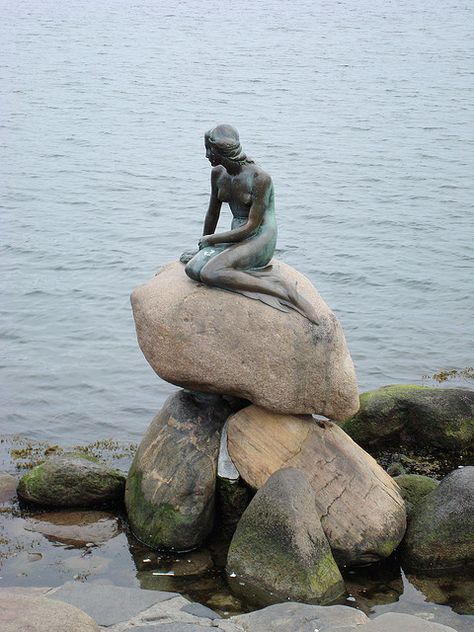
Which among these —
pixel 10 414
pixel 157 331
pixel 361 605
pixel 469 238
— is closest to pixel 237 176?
pixel 157 331

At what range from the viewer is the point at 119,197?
29.0 m

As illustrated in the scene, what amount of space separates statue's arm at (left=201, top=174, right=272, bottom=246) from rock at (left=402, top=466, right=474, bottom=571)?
358cm

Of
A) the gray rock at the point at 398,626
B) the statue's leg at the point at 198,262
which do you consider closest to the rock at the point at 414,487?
the gray rock at the point at 398,626

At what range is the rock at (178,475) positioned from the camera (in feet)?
40.9

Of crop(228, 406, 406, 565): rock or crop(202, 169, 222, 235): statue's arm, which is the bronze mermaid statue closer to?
crop(202, 169, 222, 235): statue's arm

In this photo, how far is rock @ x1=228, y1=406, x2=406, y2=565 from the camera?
40.3 ft

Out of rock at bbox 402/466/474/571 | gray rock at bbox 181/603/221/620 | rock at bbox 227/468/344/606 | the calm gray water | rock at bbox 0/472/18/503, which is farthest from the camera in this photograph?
the calm gray water

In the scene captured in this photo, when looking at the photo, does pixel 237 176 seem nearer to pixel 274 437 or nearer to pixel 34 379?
pixel 274 437

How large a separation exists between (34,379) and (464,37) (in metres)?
36.3

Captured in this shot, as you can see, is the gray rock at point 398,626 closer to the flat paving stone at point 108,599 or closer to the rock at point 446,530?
the flat paving stone at point 108,599

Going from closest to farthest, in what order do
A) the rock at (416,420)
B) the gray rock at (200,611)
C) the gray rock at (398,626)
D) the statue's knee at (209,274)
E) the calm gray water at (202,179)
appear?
1. the gray rock at (398,626)
2. the gray rock at (200,611)
3. the statue's knee at (209,274)
4. the rock at (416,420)
5. the calm gray water at (202,179)

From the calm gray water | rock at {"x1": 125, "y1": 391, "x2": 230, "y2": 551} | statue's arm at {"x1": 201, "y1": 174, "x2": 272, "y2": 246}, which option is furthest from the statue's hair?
the calm gray water

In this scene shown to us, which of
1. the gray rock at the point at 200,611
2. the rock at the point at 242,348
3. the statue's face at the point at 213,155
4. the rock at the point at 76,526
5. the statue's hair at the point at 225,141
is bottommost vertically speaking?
the rock at the point at 76,526

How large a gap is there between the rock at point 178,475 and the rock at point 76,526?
0.32 m
